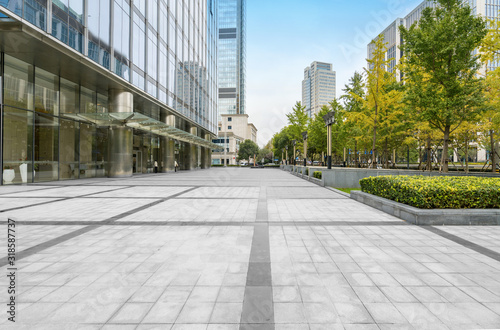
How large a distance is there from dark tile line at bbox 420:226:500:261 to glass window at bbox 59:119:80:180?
21800mm

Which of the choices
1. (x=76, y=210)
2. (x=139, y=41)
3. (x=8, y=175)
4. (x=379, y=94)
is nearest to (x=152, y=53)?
(x=139, y=41)

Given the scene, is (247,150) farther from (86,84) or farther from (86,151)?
(86,84)

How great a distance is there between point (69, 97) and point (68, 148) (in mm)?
3961

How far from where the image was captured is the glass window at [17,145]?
14.3m

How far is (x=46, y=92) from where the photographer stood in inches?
663

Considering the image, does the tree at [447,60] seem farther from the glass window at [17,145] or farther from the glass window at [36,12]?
the glass window at [17,145]

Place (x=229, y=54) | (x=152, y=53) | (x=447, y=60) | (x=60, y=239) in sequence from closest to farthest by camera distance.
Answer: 1. (x=60, y=239)
2. (x=447, y=60)
3. (x=152, y=53)
4. (x=229, y=54)

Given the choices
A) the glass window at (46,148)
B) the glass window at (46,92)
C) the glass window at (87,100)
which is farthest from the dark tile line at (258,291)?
the glass window at (87,100)

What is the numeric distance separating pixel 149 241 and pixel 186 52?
3333 cm

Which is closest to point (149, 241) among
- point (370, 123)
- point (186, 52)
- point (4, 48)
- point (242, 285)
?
point (242, 285)

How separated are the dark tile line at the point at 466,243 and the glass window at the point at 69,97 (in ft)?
74.2

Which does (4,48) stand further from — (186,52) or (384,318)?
(186,52)

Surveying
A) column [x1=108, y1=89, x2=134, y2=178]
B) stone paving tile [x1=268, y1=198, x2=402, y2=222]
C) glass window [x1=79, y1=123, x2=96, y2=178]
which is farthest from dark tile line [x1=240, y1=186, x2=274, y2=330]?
glass window [x1=79, y1=123, x2=96, y2=178]

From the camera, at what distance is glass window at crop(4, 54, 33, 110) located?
14.4m
